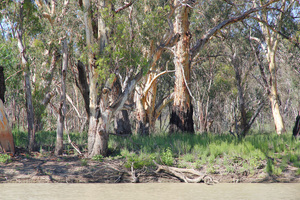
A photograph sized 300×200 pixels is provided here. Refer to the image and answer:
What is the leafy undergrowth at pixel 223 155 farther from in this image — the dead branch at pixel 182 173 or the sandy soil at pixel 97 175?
the dead branch at pixel 182 173

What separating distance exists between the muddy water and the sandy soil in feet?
1.40

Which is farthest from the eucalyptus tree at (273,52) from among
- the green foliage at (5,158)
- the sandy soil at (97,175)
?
the green foliage at (5,158)

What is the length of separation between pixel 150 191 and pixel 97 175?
1927mm

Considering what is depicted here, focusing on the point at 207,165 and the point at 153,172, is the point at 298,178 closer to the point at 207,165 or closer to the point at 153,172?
the point at 207,165

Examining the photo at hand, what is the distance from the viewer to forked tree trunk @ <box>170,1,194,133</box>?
13.3 meters

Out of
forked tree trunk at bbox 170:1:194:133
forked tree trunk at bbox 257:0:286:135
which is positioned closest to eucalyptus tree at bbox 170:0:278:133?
forked tree trunk at bbox 170:1:194:133

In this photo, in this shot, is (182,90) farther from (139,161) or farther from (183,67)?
(139,161)

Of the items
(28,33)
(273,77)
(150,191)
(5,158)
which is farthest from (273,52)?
(5,158)

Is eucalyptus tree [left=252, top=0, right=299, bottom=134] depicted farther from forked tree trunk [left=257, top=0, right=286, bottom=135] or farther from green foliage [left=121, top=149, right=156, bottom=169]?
green foliage [left=121, top=149, right=156, bottom=169]

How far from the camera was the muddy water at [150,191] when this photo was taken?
6.78 m

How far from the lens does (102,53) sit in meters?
10.1

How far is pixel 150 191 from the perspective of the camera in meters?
7.45

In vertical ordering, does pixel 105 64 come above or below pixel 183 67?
below

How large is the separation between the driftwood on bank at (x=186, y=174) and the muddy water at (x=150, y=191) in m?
0.26
